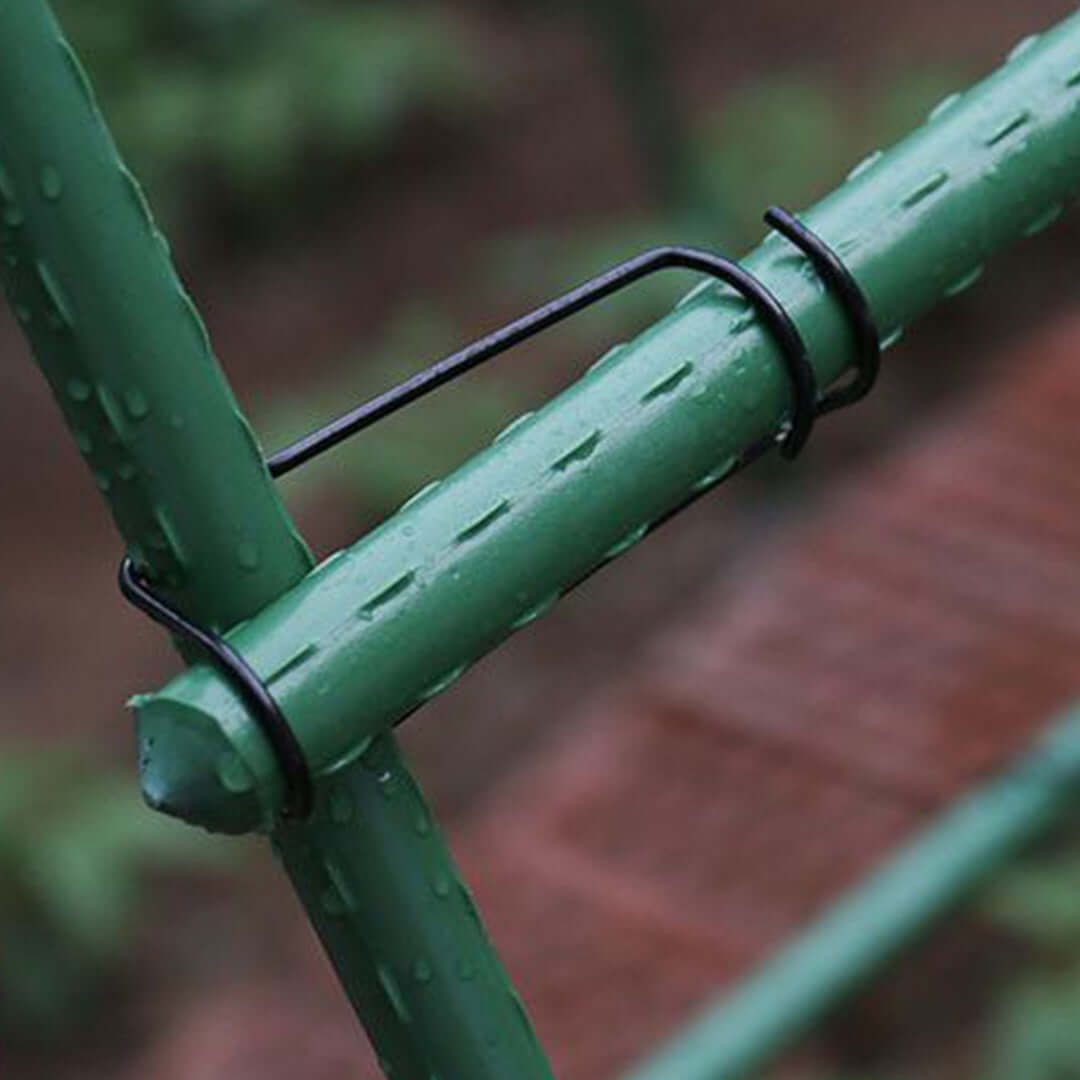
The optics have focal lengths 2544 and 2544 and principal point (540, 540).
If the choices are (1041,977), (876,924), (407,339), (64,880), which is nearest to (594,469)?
(876,924)

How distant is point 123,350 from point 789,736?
210 cm

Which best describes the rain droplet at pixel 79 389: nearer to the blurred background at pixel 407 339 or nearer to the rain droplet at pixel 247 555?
the rain droplet at pixel 247 555

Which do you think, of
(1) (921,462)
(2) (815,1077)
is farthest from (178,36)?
(2) (815,1077)

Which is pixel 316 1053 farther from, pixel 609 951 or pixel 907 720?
pixel 907 720

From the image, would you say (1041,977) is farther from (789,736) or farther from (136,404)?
(136,404)

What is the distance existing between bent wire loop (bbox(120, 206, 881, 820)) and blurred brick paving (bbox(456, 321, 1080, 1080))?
1.71 m

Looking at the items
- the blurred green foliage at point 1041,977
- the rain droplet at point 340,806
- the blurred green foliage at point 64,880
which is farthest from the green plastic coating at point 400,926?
the blurred green foliage at point 64,880

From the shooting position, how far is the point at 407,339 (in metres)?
3.43

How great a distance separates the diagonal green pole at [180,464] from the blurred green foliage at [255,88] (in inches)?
134

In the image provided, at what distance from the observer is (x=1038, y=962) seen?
7.37ft

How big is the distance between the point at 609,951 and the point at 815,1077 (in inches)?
10.8

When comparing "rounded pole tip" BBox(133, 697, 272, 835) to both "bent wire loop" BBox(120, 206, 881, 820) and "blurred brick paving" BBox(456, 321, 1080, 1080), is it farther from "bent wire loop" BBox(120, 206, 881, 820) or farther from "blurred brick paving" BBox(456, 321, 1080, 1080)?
"blurred brick paving" BBox(456, 321, 1080, 1080)

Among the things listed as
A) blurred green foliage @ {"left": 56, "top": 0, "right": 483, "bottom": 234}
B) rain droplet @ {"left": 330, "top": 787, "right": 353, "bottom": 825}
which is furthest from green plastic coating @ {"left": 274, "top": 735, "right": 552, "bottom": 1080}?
blurred green foliage @ {"left": 56, "top": 0, "right": 483, "bottom": 234}

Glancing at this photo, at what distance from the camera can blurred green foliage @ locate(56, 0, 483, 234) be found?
4.02 meters
